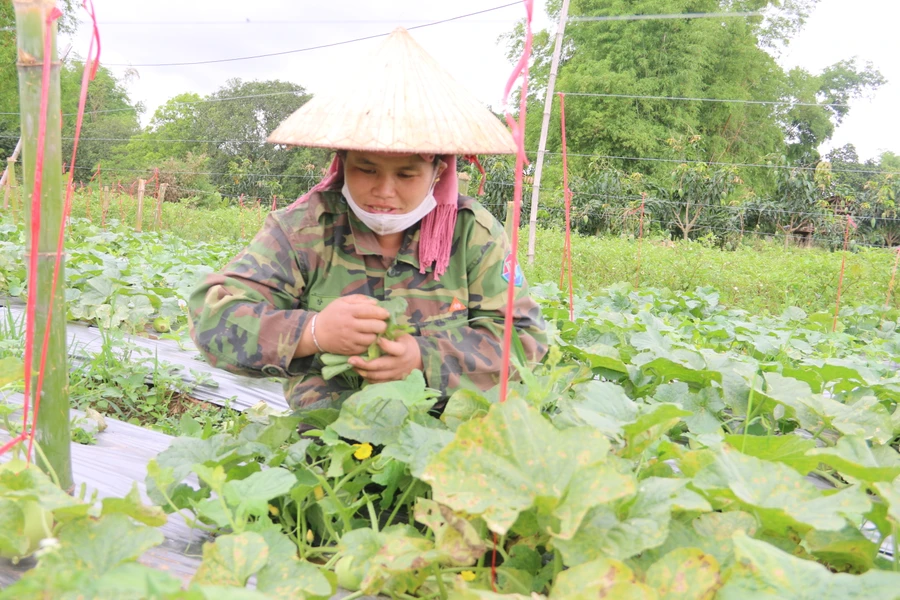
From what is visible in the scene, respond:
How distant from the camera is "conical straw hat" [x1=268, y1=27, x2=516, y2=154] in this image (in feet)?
4.36

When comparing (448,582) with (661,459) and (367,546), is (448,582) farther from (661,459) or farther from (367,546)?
(661,459)

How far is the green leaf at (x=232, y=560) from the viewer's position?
832mm

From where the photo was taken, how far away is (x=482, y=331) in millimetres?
1719

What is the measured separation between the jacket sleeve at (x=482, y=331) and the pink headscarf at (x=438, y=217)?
0.08 m

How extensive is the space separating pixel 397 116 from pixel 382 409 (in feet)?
1.72

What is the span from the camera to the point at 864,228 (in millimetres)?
23406

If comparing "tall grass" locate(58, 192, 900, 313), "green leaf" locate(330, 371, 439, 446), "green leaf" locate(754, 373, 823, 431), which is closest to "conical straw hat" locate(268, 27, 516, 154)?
"green leaf" locate(330, 371, 439, 446)

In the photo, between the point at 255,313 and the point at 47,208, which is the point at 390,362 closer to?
the point at 255,313

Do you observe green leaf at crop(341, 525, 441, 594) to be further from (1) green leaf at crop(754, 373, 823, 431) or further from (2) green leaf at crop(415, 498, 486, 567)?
(1) green leaf at crop(754, 373, 823, 431)

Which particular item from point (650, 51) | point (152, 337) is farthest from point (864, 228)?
point (152, 337)

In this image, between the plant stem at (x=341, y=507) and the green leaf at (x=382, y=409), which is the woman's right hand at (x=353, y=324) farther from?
the plant stem at (x=341, y=507)

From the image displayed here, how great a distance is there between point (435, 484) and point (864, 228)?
26081 millimetres

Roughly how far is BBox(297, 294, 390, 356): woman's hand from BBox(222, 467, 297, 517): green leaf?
37 centimetres

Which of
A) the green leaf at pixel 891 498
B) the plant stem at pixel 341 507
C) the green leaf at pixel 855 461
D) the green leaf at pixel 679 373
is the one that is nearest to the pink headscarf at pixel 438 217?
the green leaf at pixel 679 373
